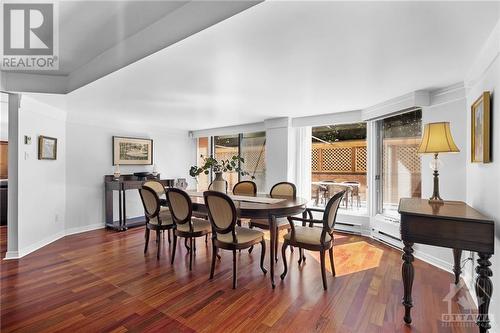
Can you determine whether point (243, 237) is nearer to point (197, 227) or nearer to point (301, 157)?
point (197, 227)

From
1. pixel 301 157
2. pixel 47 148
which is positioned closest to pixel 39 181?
pixel 47 148

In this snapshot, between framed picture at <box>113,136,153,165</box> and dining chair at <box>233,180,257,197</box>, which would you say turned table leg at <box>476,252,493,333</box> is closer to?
dining chair at <box>233,180,257,197</box>

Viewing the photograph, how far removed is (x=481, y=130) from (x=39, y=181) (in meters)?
5.23

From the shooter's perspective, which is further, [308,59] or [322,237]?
[322,237]

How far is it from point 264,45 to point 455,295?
9.39ft

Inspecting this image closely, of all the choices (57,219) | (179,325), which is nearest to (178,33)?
(179,325)

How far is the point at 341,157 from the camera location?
16.3 feet

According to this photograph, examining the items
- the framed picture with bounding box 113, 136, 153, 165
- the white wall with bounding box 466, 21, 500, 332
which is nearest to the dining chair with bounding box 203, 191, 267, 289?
the white wall with bounding box 466, 21, 500, 332

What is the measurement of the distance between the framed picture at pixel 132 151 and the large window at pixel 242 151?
158 centimetres

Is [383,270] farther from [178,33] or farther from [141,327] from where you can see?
[178,33]

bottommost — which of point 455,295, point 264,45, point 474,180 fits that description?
point 455,295

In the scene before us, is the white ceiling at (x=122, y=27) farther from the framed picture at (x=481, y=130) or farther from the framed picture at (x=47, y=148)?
the framed picture at (x=481, y=130)

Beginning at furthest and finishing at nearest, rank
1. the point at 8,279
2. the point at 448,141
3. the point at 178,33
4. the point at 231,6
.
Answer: the point at 8,279 → the point at 448,141 → the point at 178,33 → the point at 231,6

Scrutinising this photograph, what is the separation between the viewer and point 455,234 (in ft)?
5.46
